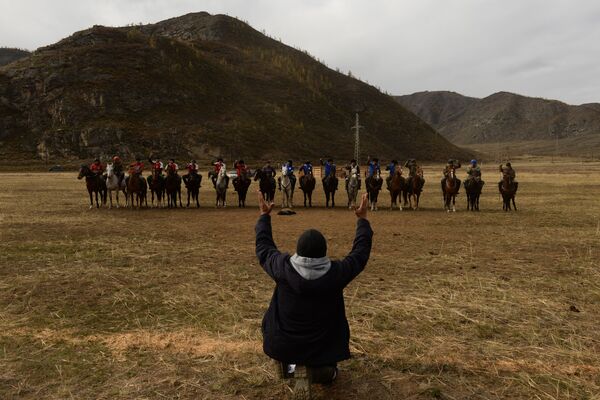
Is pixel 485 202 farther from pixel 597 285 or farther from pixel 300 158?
pixel 300 158

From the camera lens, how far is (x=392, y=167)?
72.8ft

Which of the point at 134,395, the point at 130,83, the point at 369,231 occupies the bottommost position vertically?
the point at 134,395

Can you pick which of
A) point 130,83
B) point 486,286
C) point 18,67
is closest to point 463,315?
point 486,286

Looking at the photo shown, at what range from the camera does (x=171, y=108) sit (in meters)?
78.1

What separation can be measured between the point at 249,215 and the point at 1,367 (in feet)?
47.2

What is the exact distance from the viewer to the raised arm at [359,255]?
4488 mm

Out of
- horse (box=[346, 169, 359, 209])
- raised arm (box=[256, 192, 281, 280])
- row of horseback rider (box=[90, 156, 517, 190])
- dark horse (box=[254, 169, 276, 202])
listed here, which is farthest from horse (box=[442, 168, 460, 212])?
raised arm (box=[256, 192, 281, 280])

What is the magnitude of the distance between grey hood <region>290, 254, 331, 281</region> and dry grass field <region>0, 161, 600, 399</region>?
1447mm

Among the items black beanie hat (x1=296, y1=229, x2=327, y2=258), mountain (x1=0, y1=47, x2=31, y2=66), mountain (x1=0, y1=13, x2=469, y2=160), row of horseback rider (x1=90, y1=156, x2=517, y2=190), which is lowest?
black beanie hat (x1=296, y1=229, x2=327, y2=258)

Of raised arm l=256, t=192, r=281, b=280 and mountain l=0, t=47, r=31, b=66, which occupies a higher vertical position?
mountain l=0, t=47, r=31, b=66

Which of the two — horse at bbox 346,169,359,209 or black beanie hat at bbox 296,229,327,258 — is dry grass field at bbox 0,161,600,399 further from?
horse at bbox 346,169,359,209

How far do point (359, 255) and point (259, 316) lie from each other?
2.99 meters

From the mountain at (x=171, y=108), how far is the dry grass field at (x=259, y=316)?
59390 millimetres

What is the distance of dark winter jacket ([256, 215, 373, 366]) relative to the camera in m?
4.34
